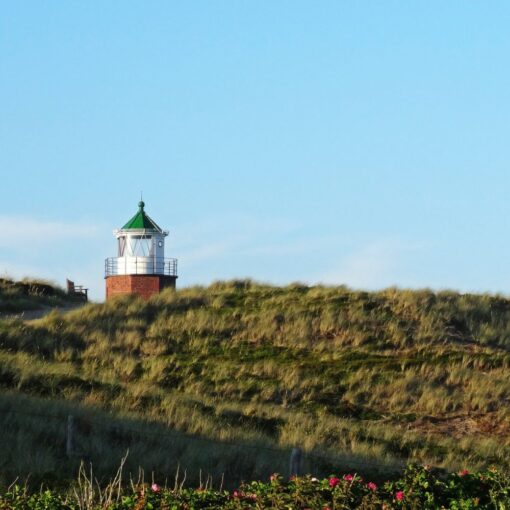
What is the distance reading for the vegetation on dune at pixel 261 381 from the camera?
59.9 ft

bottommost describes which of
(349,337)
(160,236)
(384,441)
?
(384,441)

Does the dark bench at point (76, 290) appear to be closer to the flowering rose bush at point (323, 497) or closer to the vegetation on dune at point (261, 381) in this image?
the vegetation on dune at point (261, 381)

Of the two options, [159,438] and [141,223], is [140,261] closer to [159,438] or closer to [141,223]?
[141,223]

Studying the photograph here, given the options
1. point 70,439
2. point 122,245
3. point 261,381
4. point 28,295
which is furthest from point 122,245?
Result: point 70,439

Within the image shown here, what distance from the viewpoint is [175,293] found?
128 ft

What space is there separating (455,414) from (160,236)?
84.5ft

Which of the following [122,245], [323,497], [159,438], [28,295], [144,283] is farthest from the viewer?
[122,245]

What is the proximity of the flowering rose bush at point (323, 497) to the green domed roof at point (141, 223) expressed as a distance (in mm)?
38466

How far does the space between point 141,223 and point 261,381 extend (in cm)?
2225

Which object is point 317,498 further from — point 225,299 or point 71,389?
point 225,299

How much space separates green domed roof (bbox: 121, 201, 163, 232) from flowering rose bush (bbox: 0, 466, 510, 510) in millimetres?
38466

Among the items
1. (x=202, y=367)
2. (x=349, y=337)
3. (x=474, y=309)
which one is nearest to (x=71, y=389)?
(x=202, y=367)

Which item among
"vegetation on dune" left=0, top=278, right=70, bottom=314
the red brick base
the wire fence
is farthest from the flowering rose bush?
the red brick base

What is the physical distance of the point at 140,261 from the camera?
49281 millimetres
